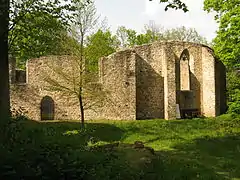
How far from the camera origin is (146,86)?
88.7ft

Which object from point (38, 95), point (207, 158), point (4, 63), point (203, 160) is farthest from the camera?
point (38, 95)

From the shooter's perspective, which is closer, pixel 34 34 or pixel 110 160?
pixel 110 160

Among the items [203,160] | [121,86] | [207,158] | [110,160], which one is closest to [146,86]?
[121,86]

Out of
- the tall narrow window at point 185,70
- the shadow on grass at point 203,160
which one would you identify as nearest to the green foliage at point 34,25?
the shadow on grass at point 203,160

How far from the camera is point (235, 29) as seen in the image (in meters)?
21.8

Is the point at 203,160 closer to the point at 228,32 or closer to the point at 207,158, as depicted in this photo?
the point at 207,158

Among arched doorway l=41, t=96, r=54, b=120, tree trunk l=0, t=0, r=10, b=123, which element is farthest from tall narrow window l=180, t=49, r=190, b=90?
tree trunk l=0, t=0, r=10, b=123

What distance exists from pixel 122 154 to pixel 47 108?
61.7ft

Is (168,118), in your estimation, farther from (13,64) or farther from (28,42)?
(28,42)

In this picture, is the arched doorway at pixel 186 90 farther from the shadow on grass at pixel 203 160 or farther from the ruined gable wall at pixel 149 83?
the shadow on grass at pixel 203 160

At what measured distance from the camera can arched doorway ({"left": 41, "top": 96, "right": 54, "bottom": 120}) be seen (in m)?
27.8

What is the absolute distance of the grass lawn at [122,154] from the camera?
6.76 m

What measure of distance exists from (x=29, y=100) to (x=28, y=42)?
49.2 feet

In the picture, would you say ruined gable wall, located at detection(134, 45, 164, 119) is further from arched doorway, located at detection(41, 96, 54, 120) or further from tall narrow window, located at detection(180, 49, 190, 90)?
arched doorway, located at detection(41, 96, 54, 120)
